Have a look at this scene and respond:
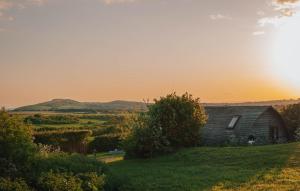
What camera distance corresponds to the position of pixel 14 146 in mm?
19266

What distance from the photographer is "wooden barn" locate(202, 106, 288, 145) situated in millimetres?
47875

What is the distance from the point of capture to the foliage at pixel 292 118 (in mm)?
52000

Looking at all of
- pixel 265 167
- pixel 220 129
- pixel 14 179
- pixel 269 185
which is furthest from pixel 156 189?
pixel 220 129

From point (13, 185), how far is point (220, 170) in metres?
13.1

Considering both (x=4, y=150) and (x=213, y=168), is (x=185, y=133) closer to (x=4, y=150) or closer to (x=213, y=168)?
(x=213, y=168)

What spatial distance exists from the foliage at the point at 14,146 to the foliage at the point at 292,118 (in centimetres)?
3685

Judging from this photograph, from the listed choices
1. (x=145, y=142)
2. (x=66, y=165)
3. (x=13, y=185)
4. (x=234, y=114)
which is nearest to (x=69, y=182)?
(x=13, y=185)

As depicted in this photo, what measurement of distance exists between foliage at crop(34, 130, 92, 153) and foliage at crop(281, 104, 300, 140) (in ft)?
68.6

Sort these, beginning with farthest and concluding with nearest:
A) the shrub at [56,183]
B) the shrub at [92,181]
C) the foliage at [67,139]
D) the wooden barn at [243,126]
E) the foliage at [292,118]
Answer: the foliage at [292,118]
the foliage at [67,139]
the wooden barn at [243,126]
the shrub at [92,181]
the shrub at [56,183]

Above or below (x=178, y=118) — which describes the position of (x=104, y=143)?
below

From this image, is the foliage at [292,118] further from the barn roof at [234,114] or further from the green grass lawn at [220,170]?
the green grass lawn at [220,170]

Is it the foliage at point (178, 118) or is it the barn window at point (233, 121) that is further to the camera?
the barn window at point (233, 121)

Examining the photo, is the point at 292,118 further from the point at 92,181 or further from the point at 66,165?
the point at 92,181

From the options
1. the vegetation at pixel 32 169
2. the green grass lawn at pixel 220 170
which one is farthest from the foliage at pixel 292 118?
the vegetation at pixel 32 169
